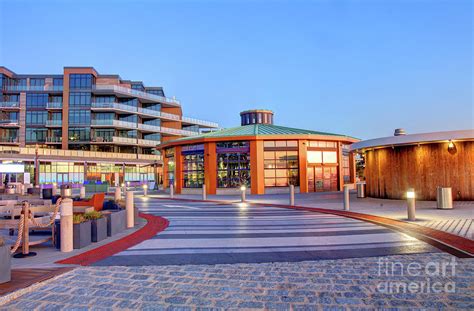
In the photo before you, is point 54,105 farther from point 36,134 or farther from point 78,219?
point 78,219

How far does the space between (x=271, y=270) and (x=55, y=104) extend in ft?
218

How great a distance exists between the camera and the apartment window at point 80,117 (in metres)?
60.8

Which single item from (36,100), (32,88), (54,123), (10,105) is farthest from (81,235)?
(10,105)

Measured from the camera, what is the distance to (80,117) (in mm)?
60969

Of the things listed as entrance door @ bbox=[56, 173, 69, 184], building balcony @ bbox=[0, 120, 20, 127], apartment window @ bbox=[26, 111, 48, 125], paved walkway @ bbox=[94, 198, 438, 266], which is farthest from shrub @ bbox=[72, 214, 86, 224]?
building balcony @ bbox=[0, 120, 20, 127]

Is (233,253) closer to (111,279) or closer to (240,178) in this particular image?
(111,279)

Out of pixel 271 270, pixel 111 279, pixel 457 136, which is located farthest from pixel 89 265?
pixel 457 136

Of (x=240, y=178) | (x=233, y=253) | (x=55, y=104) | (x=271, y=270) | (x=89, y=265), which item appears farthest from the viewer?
(x=55, y=104)

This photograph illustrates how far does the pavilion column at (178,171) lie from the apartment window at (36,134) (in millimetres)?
41163

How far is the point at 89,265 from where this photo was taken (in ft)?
20.8

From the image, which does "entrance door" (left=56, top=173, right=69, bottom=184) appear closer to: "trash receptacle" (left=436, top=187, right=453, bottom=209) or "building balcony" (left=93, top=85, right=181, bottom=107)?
"building balcony" (left=93, top=85, right=181, bottom=107)

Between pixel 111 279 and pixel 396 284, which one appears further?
pixel 111 279

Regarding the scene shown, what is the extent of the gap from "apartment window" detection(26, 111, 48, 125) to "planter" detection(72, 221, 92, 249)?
207 feet

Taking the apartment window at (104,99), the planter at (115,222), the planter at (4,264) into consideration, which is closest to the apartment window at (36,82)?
the apartment window at (104,99)
